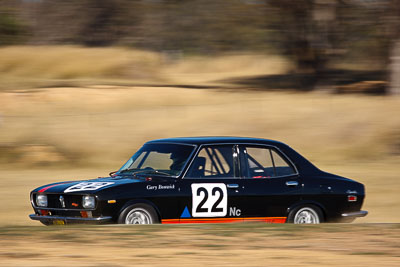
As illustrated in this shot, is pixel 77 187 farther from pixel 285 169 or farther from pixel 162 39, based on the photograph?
pixel 162 39

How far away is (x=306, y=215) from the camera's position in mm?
9375

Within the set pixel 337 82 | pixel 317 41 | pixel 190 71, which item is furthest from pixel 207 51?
pixel 317 41

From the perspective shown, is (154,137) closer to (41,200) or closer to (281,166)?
(281,166)

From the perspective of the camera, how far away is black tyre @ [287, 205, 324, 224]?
927 cm

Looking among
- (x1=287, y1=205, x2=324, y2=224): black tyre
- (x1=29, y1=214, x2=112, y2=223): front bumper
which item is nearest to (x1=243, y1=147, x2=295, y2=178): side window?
(x1=287, y1=205, x2=324, y2=224): black tyre

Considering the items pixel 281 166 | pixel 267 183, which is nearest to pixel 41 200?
pixel 267 183

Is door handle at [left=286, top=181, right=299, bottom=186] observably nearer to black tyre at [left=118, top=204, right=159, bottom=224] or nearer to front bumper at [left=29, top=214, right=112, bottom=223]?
black tyre at [left=118, top=204, right=159, bottom=224]

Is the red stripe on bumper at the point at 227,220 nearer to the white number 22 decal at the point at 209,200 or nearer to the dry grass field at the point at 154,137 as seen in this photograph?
the white number 22 decal at the point at 209,200

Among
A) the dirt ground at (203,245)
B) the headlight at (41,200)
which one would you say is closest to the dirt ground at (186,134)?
the dirt ground at (203,245)

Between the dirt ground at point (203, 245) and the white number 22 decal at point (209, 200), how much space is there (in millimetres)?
788

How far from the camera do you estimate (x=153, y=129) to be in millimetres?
23953

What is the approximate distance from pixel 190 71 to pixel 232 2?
25536 mm

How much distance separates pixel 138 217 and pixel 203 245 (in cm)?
190

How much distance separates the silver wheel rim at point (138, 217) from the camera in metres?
8.48
